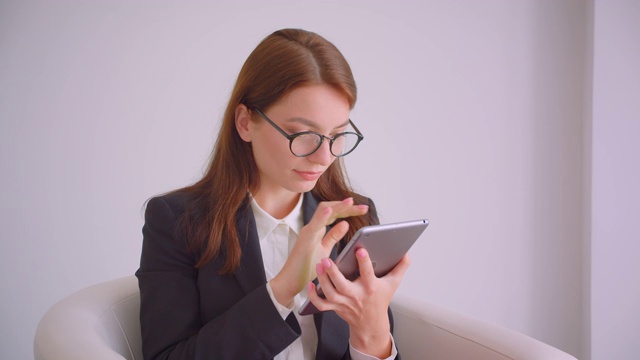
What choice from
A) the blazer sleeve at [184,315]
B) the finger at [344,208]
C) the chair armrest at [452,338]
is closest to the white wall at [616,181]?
the chair armrest at [452,338]

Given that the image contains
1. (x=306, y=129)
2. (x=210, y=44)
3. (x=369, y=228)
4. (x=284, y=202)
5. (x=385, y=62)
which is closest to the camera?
(x=369, y=228)

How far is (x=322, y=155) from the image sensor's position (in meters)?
1.32

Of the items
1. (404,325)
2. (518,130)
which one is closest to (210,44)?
(404,325)

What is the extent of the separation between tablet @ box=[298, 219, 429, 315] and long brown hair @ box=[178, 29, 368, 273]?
320 millimetres

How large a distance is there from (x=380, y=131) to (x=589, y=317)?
5.12ft

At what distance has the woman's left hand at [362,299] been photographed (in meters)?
1.12

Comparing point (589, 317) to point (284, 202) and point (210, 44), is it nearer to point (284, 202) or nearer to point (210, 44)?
point (284, 202)

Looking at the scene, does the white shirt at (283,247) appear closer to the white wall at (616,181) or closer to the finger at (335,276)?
the finger at (335,276)

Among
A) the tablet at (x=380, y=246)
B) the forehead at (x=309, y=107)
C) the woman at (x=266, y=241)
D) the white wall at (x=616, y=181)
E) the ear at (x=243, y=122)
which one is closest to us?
the tablet at (x=380, y=246)

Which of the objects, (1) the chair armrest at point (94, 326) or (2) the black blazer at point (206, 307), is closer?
(1) the chair armrest at point (94, 326)

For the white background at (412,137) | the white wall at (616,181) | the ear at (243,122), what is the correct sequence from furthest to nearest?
1. the white wall at (616,181)
2. the white background at (412,137)
3. the ear at (243,122)

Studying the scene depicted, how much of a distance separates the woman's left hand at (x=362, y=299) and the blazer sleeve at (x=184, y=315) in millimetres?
133

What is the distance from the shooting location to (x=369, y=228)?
41.8 inches

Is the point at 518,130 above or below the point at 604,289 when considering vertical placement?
above
